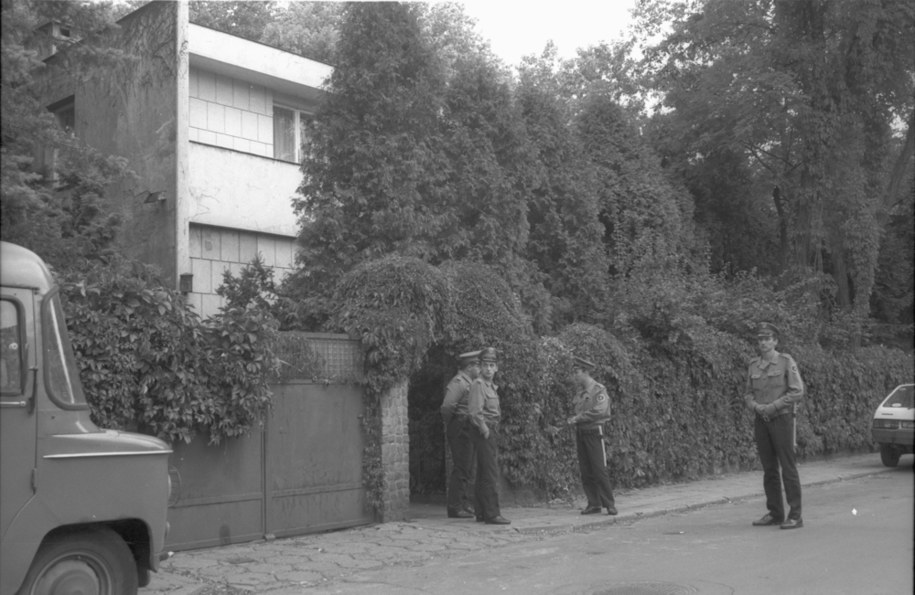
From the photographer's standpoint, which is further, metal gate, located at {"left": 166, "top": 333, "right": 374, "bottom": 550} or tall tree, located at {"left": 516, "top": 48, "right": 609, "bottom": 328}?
tall tree, located at {"left": 516, "top": 48, "right": 609, "bottom": 328}

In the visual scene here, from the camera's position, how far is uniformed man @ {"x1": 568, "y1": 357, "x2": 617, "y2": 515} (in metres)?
12.2

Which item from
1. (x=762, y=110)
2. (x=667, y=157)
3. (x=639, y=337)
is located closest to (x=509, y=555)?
(x=639, y=337)

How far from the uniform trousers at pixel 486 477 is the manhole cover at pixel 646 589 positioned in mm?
3778

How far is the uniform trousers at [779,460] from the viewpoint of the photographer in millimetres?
10430

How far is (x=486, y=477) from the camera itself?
1149 centimetres

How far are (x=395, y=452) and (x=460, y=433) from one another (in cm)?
87

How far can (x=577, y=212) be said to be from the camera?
20.5 m

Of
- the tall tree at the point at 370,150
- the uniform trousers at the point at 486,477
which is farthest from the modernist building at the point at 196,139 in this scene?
the uniform trousers at the point at 486,477

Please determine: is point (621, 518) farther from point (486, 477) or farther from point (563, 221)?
point (563, 221)

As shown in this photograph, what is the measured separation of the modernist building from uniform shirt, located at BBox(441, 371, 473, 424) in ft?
24.7

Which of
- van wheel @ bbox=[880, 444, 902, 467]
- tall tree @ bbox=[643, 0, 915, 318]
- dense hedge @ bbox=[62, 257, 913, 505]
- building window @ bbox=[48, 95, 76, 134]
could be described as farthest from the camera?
tall tree @ bbox=[643, 0, 915, 318]

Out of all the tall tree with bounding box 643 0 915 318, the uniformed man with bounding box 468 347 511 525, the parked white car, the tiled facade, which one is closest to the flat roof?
the tiled facade

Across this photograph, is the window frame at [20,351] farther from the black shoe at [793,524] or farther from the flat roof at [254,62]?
the flat roof at [254,62]

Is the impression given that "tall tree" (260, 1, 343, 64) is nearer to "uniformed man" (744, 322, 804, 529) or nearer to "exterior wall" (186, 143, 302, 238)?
"exterior wall" (186, 143, 302, 238)
